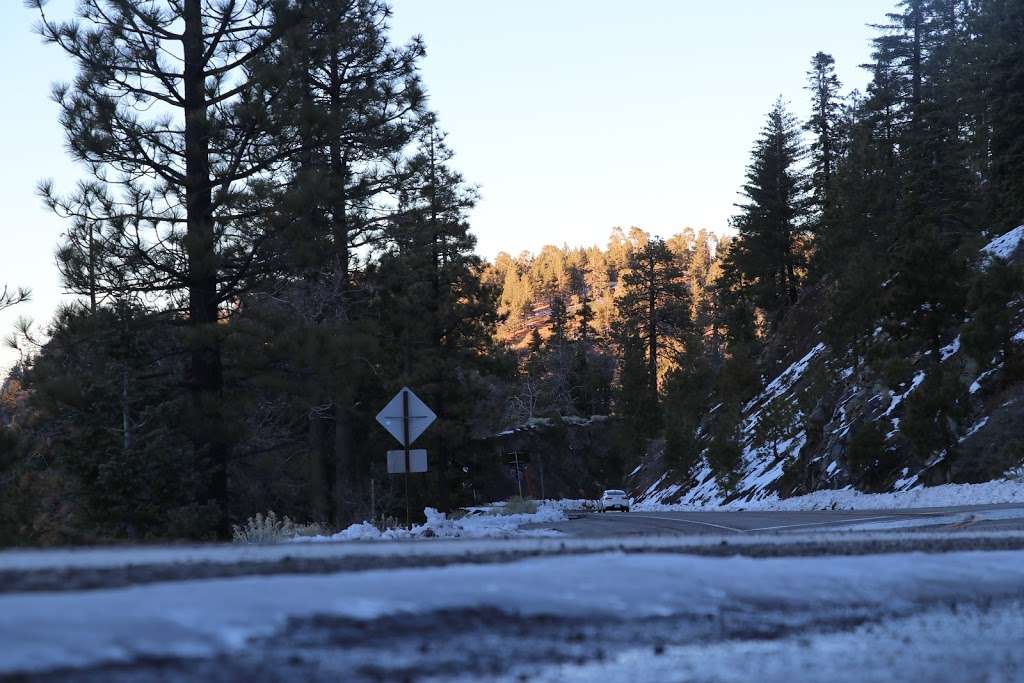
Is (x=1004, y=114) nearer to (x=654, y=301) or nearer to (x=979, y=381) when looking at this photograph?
(x=979, y=381)

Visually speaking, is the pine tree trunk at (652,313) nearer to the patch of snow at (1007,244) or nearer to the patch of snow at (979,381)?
the patch of snow at (1007,244)

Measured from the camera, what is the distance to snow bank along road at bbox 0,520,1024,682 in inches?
148

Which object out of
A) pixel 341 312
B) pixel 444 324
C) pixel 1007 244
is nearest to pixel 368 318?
pixel 341 312

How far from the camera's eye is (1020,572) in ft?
22.2

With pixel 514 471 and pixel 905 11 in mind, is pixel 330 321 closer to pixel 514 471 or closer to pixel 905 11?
pixel 514 471

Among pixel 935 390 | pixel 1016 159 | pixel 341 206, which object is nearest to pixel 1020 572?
pixel 341 206

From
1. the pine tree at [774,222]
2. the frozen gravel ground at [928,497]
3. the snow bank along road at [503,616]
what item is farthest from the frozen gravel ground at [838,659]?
the pine tree at [774,222]

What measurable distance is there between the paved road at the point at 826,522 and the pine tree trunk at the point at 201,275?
266 inches

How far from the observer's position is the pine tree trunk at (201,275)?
64.0ft

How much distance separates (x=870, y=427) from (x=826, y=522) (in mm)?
17776

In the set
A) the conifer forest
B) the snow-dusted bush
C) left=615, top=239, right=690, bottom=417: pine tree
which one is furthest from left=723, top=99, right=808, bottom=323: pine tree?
the snow-dusted bush

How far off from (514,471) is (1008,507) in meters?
44.9

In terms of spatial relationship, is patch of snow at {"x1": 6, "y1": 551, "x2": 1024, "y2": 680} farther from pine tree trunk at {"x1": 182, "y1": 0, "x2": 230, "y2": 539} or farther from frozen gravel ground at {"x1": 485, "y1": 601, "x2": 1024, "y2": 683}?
pine tree trunk at {"x1": 182, "y1": 0, "x2": 230, "y2": 539}

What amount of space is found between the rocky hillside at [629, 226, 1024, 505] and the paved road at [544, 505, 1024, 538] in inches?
383
